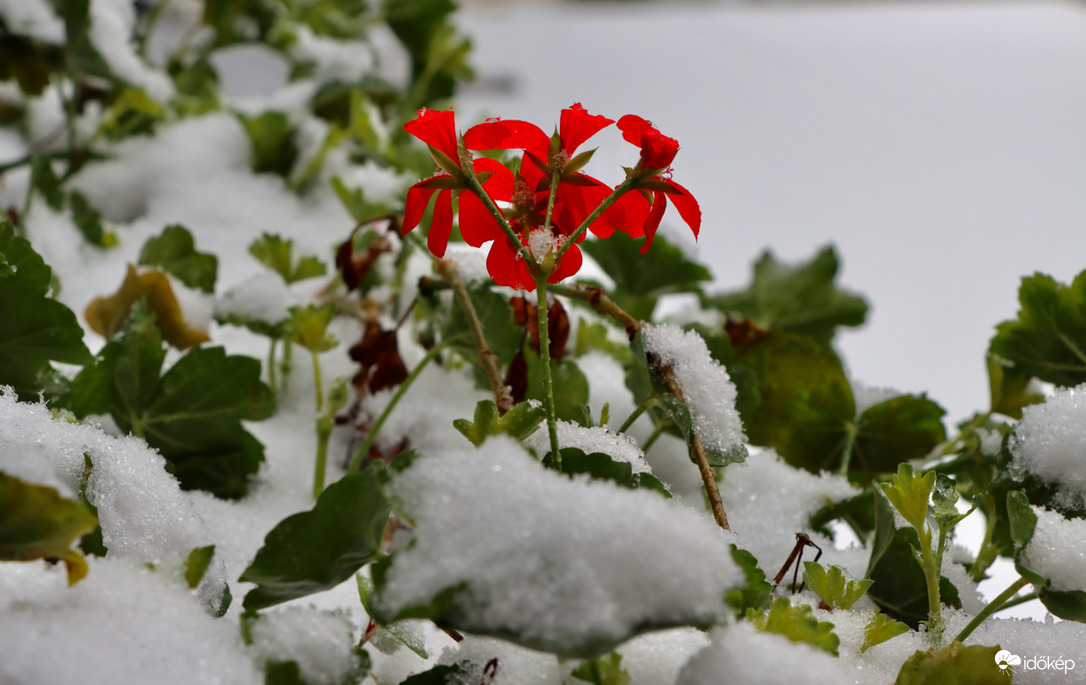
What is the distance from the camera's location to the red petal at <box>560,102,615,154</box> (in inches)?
11.5

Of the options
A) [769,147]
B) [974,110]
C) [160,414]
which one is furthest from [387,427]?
[974,110]

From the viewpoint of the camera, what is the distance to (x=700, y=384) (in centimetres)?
33

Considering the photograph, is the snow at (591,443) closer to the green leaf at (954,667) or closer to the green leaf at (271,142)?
the green leaf at (954,667)

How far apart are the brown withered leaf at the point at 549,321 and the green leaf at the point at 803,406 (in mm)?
113

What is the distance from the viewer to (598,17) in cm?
171

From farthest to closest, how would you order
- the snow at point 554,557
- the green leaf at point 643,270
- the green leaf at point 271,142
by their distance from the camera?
the green leaf at point 271,142, the green leaf at point 643,270, the snow at point 554,557

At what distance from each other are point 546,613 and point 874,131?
122 cm

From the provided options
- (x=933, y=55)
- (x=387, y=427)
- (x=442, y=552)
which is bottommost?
(x=387, y=427)

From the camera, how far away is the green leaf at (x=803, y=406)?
433 millimetres

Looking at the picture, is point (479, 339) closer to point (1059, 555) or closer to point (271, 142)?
point (1059, 555)

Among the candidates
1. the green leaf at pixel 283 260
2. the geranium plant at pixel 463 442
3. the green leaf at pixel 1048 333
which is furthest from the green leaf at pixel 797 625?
the green leaf at pixel 283 260

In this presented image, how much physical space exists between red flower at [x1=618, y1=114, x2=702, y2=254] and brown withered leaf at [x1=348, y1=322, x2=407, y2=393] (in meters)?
0.18

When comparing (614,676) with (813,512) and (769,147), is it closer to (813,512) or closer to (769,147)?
(813,512)

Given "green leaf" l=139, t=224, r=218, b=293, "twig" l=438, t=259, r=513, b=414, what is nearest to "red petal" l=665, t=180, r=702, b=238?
"twig" l=438, t=259, r=513, b=414
